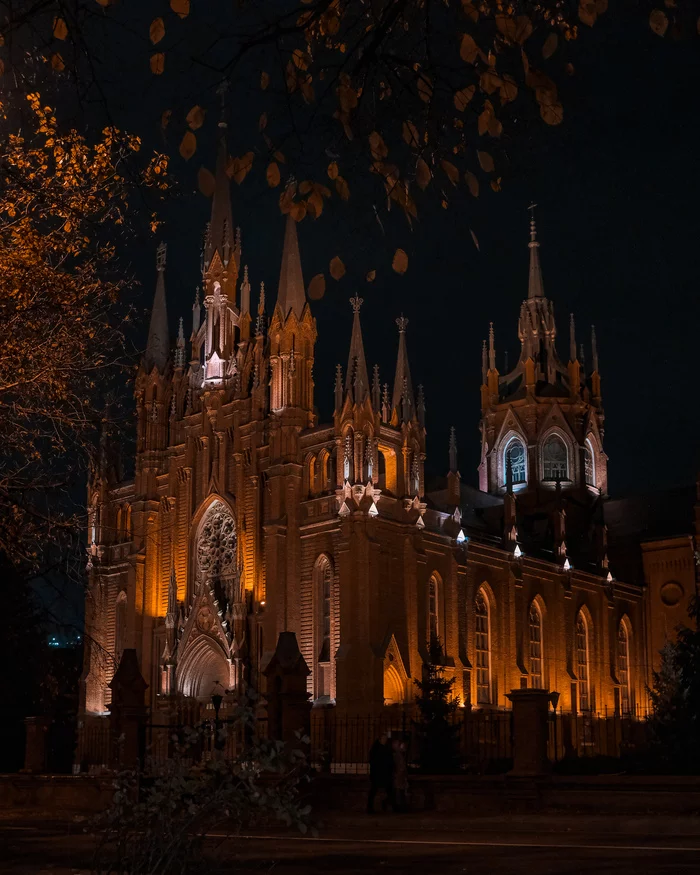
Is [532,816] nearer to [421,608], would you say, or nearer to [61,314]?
[61,314]

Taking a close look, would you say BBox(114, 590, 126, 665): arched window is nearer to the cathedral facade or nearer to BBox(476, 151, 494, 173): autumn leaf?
the cathedral facade

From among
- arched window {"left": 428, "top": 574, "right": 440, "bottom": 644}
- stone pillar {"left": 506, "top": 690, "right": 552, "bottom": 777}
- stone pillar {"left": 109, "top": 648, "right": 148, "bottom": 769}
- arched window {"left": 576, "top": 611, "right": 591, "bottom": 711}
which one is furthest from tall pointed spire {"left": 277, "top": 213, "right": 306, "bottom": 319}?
stone pillar {"left": 506, "top": 690, "right": 552, "bottom": 777}

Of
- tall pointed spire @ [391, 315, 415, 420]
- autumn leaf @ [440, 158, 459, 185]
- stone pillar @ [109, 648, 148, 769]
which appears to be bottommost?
stone pillar @ [109, 648, 148, 769]

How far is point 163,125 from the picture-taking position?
8539 millimetres

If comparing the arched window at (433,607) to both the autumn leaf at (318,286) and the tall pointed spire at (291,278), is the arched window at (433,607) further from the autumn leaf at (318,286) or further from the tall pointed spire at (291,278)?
the autumn leaf at (318,286)

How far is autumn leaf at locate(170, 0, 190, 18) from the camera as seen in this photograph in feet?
25.8

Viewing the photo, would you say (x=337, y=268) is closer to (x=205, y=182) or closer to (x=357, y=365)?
(x=205, y=182)

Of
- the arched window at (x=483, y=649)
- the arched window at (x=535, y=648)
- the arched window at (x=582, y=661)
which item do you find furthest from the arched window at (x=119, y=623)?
the arched window at (x=582, y=661)

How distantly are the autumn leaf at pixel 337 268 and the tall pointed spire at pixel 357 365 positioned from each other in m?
32.8

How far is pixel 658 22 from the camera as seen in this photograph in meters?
8.09

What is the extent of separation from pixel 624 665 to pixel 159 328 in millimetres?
27261

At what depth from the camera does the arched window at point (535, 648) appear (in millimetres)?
50094

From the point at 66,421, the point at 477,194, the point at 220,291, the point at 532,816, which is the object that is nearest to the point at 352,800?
the point at 532,816

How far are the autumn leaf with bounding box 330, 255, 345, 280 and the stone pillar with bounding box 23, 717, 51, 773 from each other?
23.1m
